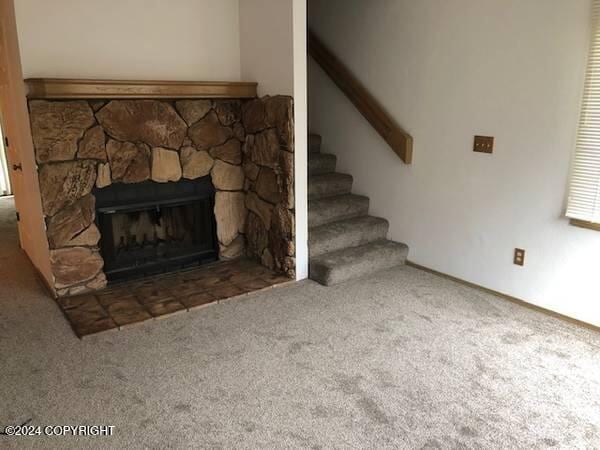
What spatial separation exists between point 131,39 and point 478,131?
8.24 ft

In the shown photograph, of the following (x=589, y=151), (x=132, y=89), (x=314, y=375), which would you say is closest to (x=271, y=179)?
(x=132, y=89)

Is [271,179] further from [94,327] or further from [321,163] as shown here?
[94,327]

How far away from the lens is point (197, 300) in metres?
3.28

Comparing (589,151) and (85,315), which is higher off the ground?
(589,151)

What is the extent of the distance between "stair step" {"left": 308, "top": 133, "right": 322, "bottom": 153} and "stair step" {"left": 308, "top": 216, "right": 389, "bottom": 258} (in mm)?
866

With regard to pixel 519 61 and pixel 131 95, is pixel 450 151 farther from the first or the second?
pixel 131 95

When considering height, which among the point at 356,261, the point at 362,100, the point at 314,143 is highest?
the point at 362,100

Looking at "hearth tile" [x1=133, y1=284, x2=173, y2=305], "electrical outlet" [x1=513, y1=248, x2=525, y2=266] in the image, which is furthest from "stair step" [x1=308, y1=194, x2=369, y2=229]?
"electrical outlet" [x1=513, y1=248, x2=525, y2=266]

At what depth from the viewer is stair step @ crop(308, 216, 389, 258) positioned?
381 cm

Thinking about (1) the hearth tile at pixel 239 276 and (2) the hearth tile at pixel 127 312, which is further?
(1) the hearth tile at pixel 239 276

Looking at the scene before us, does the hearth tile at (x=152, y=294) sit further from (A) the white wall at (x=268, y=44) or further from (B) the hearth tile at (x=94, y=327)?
Result: (A) the white wall at (x=268, y=44)

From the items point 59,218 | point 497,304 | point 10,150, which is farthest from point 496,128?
point 10,150

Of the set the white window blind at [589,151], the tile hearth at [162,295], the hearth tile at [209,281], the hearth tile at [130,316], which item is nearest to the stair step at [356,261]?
the tile hearth at [162,295]

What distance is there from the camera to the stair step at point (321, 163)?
4414 millimetres
